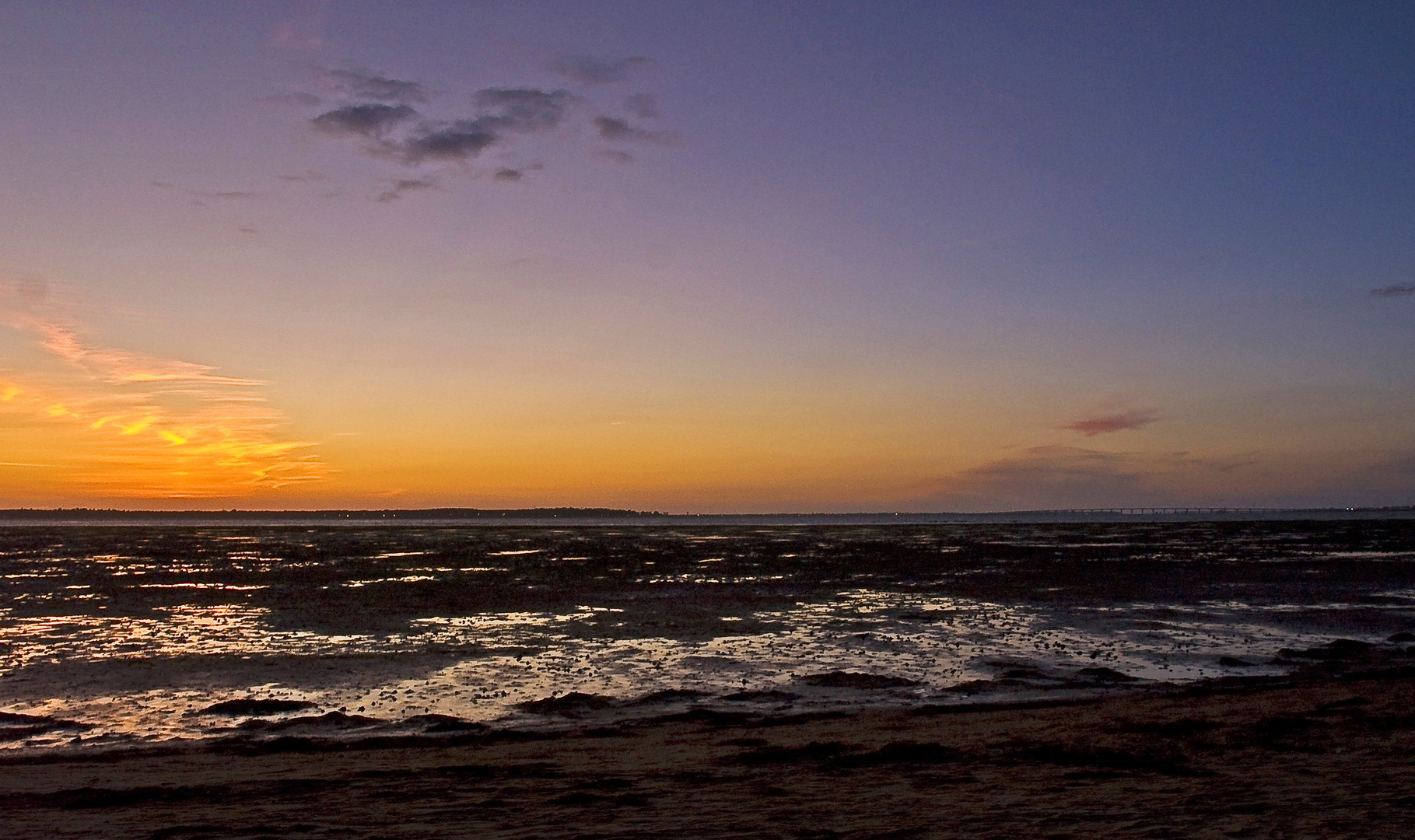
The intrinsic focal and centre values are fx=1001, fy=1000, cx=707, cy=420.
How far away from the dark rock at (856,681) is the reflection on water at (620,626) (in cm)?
29

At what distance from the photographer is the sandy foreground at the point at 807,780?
356 inches

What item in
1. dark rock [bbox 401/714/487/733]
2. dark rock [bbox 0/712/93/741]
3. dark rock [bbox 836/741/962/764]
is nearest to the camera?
dark rock [bbox 836/741/962/764]

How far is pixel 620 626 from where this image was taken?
26672mm

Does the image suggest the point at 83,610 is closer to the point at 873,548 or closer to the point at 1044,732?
the point at 1044,732

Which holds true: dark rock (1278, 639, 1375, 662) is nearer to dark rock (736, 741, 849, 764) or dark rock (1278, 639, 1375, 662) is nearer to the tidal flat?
the tidal flat

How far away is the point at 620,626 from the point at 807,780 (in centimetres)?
1632

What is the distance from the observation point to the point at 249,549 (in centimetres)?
6581

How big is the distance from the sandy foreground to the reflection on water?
2.79 m

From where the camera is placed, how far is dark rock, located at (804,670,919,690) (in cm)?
1778

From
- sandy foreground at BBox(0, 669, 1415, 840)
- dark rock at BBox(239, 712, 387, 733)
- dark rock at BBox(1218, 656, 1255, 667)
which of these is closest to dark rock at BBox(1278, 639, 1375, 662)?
dark rock at BBox(1218, 656, 1255, 667)

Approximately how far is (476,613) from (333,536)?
68205 mm

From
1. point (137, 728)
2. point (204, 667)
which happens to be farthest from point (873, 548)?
point (137, 728)

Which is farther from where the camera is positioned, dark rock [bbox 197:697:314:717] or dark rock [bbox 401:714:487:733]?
dark rock [bbox 197:697:314:717]

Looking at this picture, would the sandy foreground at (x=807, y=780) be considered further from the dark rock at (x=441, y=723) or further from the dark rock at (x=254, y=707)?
the dark rock at (x=254, y=707)
